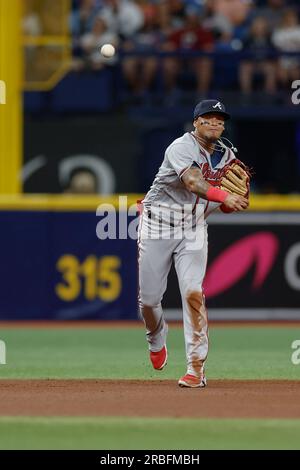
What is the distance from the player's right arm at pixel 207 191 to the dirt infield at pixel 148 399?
4.26 ft

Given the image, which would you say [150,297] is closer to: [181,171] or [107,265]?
[181,171]

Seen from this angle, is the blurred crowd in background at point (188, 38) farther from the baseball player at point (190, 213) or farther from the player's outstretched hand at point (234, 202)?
the player's outstretched hand at point (234, 202)

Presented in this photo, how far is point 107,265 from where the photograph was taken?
15.4 m

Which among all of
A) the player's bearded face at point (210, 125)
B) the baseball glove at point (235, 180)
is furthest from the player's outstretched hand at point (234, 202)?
the player's bearded face at point (210, 125)

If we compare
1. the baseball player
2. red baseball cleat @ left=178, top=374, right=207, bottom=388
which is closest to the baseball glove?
the baseball player

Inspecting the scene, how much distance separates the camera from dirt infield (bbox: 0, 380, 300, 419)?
7523mm

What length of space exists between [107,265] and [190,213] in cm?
640

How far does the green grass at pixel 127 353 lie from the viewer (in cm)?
1016

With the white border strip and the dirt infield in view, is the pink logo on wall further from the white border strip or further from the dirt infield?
the dirt infield

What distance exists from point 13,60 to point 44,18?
3.24 ft

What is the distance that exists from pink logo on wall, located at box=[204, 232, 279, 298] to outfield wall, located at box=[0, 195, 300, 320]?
0.04 ft

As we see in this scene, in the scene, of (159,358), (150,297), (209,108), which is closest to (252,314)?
(159,358)

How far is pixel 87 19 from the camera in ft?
59.5
